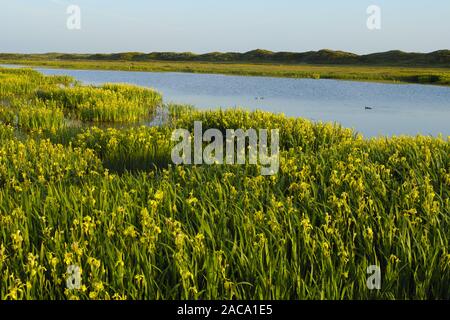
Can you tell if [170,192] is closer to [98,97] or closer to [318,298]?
[318,298]

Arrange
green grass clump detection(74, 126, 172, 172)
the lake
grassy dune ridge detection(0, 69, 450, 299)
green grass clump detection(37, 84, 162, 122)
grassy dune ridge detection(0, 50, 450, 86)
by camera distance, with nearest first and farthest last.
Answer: grassy dune ridge detection(0, 69, 450, 299) < green grass clump detection(74, 126, 172, 172) < green grass clump detection(37, 84, 162, 122) < the lake < grassy dune ridge detection(0, 50, 450, 86)

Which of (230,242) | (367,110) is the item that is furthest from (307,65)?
(230,242)

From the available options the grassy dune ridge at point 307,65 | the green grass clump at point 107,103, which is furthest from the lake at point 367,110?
the grassy dune ridge at point 307,65

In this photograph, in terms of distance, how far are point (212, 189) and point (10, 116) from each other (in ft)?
45.1

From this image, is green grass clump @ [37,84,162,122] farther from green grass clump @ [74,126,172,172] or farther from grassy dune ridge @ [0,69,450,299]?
grassy dune ridge @ [0,69,450,299]

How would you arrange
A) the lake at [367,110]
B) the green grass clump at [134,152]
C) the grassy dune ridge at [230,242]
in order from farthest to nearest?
the lake at [367,110], the green grass clump at [134,152], the grassy dune ridge at [230,242]

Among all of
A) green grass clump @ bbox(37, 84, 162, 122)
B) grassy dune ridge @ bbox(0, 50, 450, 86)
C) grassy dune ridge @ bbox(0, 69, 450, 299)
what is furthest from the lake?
grassy dune ridge @ bbox(0, 50, 450, 86)

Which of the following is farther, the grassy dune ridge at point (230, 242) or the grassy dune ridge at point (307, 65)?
the grassy dune ridge at point (307, 65)

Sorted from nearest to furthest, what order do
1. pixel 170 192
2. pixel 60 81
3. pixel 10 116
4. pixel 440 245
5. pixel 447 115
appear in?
1. pixel 440 245
2. pixel 170 192
3. pixel 10 116
4. pixel 447 115
5. pixel 60 81

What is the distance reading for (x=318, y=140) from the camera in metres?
12.9

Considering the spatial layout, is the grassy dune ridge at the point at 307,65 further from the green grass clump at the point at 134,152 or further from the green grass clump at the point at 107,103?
the green grass clump at the point at 134,152

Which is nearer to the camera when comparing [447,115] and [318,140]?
[318,140]

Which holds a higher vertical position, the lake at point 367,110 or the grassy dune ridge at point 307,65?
the grassy dune ridge at point 307,65
